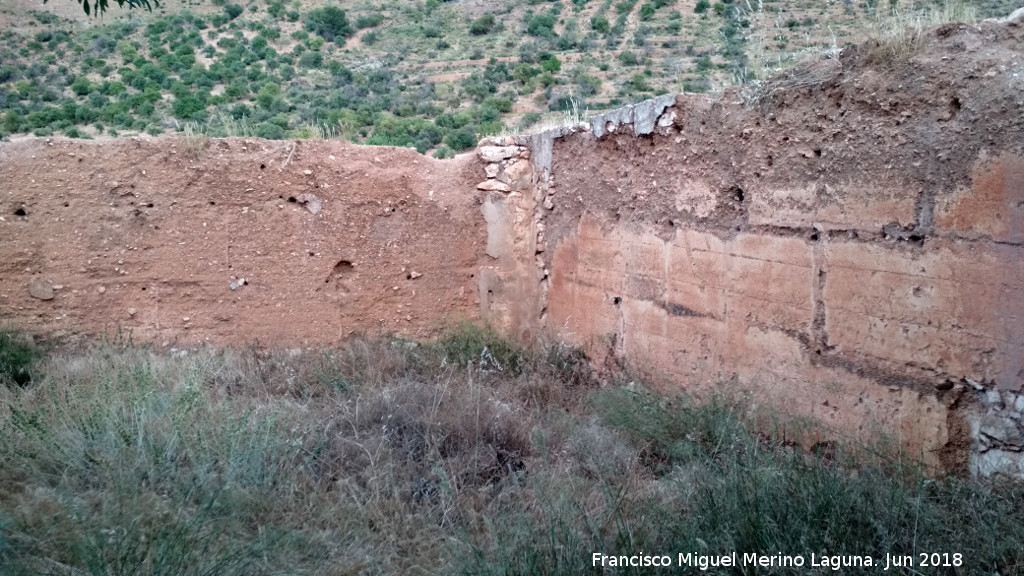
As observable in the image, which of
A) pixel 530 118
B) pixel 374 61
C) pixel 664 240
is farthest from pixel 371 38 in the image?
pixel 664 240

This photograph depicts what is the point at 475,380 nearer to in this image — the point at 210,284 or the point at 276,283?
the point at 276,283

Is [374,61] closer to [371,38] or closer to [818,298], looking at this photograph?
[371,38]

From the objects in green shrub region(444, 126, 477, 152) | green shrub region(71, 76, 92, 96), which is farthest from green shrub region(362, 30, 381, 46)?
green shrub region(444, 126, 477, 152)

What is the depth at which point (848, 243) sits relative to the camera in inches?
146

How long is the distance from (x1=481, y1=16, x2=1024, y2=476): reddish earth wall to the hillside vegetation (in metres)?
6.63

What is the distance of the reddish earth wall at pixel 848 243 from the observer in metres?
3.11

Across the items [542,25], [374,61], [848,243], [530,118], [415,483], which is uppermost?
[542,25]

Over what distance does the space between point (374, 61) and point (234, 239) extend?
1531 cm

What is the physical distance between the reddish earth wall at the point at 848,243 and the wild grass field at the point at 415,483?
31 cm

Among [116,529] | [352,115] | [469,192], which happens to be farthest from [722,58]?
[116,529]

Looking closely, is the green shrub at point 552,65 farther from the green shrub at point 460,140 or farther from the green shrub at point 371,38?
the green shrub at point 371,38

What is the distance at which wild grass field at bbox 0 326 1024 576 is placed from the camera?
2.46 m

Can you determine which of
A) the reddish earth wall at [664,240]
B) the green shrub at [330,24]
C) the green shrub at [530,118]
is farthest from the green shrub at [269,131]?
the green shrub at [330,24]

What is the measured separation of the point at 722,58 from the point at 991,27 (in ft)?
42.6
